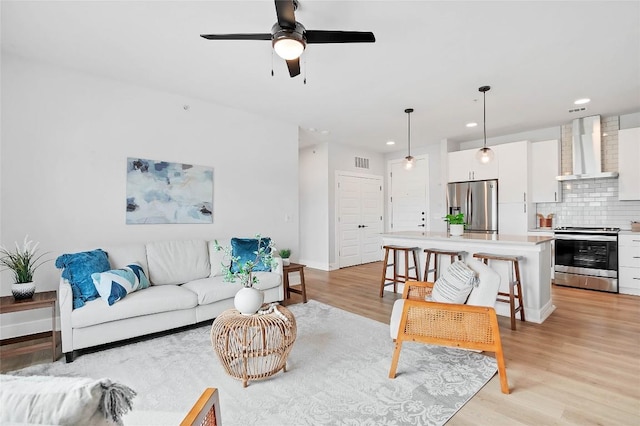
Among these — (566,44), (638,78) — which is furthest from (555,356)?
(638,78)

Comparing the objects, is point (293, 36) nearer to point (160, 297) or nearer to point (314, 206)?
point (160, 297)

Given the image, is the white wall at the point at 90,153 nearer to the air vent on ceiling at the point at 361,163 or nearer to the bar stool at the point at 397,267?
the bar stool at the point at 397,267

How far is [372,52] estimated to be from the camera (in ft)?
9.78

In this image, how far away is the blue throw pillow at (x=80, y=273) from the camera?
2.68 meters

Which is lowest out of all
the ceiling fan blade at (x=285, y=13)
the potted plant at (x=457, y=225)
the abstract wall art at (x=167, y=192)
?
the potted plant at (x=457, y=225)

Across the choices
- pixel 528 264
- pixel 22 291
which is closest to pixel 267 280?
pixel 22 291

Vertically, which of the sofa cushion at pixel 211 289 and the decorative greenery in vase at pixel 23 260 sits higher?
the decorative greenery in vase at pixel 23 260

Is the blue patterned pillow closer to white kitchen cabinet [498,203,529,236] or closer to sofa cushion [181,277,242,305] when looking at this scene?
sofa cushion [181,277,242,305]

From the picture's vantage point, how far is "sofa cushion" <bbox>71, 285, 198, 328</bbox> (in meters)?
2.58

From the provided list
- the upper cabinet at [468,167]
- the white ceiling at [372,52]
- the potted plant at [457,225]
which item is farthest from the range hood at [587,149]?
the potted plant at [457,225]

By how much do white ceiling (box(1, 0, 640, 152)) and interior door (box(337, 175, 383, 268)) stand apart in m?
2.49

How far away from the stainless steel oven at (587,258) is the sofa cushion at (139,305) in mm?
5539

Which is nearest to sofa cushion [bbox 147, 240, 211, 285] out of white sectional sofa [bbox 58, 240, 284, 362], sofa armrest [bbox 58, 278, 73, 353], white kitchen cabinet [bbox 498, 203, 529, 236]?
white sectional sofa [bbox 58, 240, 284, 362]

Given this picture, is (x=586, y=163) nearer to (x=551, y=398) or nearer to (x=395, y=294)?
(x=395, y=294)
